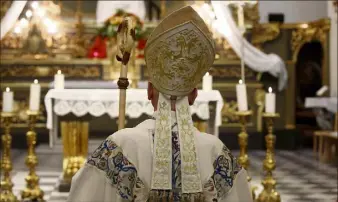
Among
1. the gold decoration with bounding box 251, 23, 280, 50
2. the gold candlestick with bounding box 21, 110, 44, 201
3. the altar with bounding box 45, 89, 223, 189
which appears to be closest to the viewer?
the gold candlestick with bounding box 21, 110, 44, 201

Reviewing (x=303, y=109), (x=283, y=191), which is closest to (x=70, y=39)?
(x=303, y=109)

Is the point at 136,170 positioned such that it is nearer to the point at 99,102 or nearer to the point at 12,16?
the point at 99,102

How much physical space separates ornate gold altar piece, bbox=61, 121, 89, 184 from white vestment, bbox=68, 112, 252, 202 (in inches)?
185

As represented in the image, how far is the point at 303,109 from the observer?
1455cm

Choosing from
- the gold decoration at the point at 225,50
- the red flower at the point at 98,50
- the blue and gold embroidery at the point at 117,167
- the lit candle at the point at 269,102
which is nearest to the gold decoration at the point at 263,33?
the gold decoration at the point at 225,50

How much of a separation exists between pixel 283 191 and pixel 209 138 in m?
5.16

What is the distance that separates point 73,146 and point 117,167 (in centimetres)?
490

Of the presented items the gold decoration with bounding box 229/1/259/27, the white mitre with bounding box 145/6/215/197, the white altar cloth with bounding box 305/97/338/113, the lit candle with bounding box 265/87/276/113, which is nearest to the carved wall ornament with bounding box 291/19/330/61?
the gold decoration with bounding box 229/1/259/27

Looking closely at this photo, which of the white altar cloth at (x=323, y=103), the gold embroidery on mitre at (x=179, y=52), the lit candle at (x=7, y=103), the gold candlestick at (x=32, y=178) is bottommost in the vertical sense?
the gold candlestick at (x=32, y=178)

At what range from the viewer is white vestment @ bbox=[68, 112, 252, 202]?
2969 mm

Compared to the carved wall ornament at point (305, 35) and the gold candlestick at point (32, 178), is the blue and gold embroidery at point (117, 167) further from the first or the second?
the carved wall ornament at point (305, 35)

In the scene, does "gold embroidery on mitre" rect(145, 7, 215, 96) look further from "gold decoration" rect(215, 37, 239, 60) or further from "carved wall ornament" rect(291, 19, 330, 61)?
"carved wall ornament" rect(291, 19, 330, 61)

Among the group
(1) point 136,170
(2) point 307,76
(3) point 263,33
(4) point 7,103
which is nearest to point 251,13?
(3) point 263,33

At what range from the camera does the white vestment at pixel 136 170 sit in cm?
297
